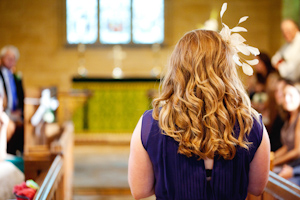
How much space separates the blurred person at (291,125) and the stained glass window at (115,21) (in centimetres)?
713

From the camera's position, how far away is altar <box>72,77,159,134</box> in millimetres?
9141

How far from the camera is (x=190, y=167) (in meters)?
1.53

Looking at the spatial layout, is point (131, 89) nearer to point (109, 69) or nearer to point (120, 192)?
point (109, 69)

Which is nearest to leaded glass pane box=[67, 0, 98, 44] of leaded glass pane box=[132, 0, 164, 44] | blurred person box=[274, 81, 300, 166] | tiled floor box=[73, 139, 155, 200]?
leaded glass pane box=[132, 0, 164, 44]

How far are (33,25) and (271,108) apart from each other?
25.0ft

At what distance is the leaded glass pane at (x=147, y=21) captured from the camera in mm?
10648

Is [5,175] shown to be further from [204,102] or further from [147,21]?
[147,21]

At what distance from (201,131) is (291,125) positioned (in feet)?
8.09

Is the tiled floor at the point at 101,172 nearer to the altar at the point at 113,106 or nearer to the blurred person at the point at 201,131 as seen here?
the altar at the point at 113,106

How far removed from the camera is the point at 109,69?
412 inches

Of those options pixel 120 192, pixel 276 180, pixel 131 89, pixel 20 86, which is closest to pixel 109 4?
pixel 131 89

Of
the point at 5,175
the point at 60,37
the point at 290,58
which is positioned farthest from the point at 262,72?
the point at 60,37

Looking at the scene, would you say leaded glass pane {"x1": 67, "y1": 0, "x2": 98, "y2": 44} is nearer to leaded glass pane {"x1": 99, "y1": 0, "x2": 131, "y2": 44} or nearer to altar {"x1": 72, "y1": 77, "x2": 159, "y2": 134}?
leaded glass pane {"x1": 99, "y1": 0, "x2": 131, "y2": 44}

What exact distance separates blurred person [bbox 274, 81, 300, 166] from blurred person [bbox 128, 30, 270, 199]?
2143mm
